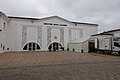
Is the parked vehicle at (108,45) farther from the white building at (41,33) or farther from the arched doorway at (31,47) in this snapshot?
the arched doorway at (31,47)

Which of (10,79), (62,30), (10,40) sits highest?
(62,30)

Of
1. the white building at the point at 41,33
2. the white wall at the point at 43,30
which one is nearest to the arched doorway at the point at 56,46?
the white building at the point at 41,33

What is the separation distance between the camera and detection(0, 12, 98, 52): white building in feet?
116

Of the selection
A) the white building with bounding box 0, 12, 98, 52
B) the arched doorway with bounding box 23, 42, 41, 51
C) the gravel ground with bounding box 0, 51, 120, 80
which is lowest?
the gravel ground with bounding box 0, 51, 120, 80

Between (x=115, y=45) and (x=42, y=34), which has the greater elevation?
(x=42, y=34)

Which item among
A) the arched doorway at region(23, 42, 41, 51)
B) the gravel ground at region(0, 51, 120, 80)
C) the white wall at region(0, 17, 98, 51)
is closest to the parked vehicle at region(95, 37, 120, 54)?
the white wall at region(0, 17, 98, 51)

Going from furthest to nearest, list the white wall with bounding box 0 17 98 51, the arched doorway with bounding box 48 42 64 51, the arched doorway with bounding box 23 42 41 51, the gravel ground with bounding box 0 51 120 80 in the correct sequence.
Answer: the arched doorway with bounding box 48 42 64 51, the arched doorway with bounding box 23 42 41 51, the white wall with bounding box 0 17 98 51, the gravel ground with bounding box 0 51 120 80

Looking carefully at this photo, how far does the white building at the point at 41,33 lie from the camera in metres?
35.2

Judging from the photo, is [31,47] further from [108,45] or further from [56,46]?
[108,45]

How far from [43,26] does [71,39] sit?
310 inches

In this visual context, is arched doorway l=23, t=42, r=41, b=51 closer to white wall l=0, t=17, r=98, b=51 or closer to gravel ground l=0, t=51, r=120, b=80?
white wall l=0, t=17, r=98, b=51

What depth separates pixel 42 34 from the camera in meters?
37.8

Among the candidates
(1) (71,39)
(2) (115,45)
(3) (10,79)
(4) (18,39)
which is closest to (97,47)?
(2) (115,45)

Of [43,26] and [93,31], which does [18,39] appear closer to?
[43,26]
